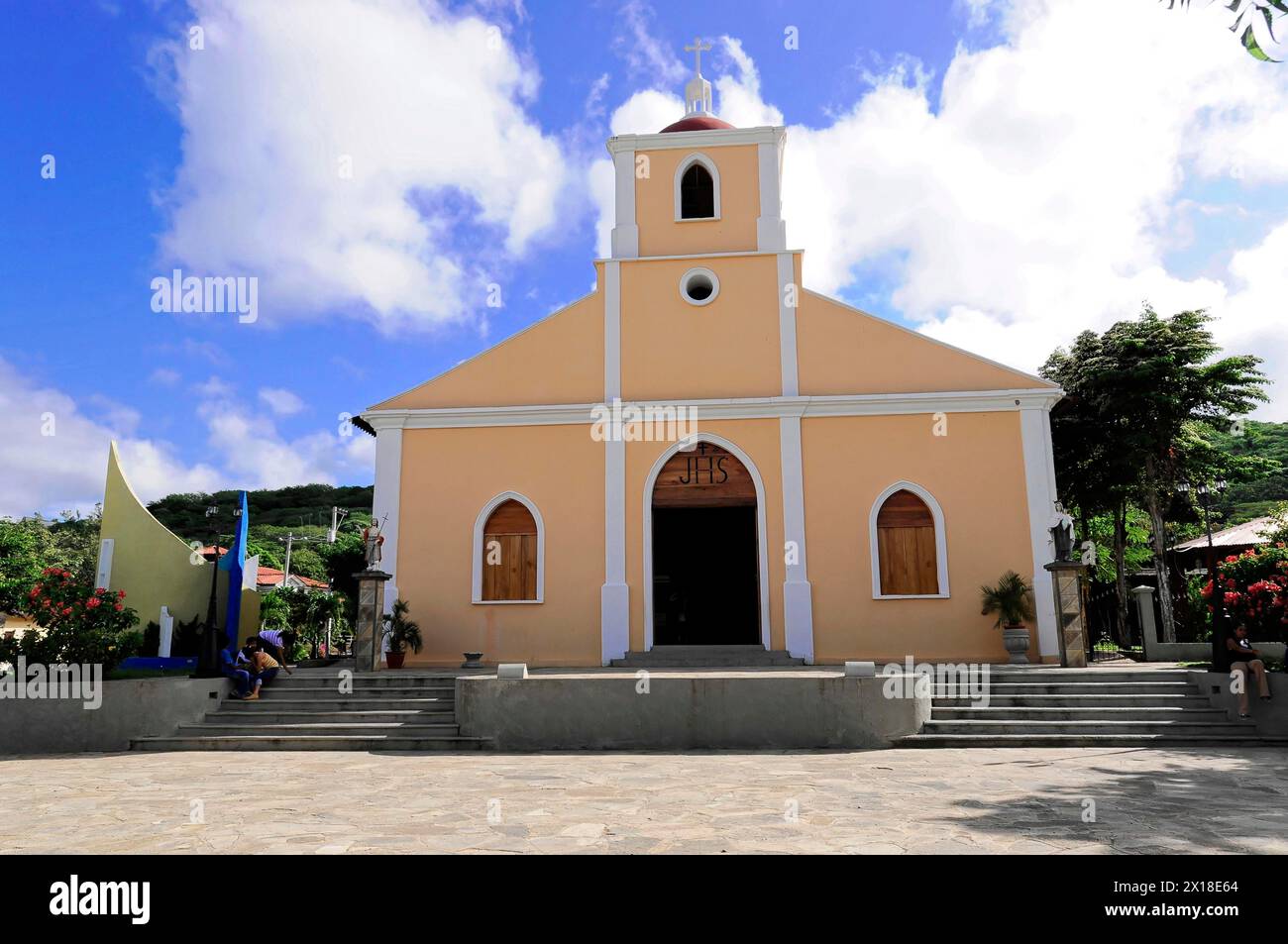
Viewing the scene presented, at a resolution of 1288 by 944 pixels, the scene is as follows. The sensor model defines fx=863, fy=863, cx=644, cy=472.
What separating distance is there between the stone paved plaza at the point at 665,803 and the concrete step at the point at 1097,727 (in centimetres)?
62

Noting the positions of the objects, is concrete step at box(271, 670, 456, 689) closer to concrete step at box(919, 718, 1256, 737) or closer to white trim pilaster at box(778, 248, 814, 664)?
white trim pilaster at box(778, 248, 814, 664)

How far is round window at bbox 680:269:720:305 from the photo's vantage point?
55.4 ft

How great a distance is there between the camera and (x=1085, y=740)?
412 inches

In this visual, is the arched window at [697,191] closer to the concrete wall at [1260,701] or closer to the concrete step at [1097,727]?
the concrete step at [1097,727]

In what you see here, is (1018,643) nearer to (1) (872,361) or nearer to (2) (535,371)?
(1) (872,361)

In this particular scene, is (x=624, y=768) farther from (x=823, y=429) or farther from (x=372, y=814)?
(x=823, y=429)

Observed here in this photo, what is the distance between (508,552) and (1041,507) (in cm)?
965

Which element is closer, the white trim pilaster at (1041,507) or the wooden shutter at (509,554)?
the white trim pilaster at (1041,507)

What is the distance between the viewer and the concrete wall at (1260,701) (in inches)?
410

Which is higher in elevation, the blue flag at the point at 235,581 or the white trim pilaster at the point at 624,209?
the white trim pilaster at the point at 624,209

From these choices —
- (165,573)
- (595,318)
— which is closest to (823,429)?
(595,318)
